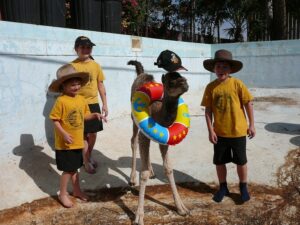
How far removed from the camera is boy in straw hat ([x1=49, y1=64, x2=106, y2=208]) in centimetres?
393

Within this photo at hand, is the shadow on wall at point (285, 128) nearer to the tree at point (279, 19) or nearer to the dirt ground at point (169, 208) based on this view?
the dirt ground at point (169, 208)

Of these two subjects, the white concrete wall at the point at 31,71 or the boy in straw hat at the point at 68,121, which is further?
the white concrete wall at the point at 31,71

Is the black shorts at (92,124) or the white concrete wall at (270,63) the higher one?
the white concrete wall at (270,63)

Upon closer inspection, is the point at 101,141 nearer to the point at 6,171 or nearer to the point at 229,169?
the point at 6,171

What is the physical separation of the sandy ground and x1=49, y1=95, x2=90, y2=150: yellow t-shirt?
0.83m

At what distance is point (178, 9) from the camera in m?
17.3

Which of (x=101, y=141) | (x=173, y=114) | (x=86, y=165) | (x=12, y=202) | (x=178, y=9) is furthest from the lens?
(x=178, y=9)

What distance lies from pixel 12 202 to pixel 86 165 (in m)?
1.16

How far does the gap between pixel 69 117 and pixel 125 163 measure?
1750 millimetres

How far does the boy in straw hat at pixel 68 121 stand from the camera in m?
3.93

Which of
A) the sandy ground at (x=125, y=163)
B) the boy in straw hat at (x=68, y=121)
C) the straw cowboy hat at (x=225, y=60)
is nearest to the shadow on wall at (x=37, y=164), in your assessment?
the sandy ground at (x=125, y=163)

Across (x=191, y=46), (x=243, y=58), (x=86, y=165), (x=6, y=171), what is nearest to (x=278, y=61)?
(x=243, y=58)

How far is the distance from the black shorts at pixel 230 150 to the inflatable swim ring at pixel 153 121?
716 millimetres

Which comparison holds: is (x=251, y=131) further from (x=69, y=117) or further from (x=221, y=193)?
(x=69, y=117)
